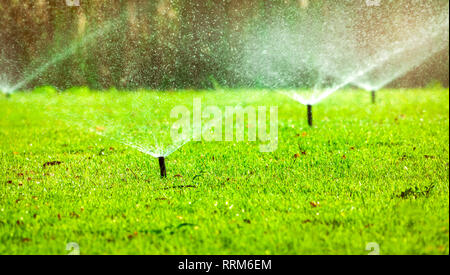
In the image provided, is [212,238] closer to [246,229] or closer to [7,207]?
[246,229]

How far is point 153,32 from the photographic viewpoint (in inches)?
401

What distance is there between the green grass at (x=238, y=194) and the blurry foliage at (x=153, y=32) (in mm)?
2555

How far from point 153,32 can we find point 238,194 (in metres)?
6.52

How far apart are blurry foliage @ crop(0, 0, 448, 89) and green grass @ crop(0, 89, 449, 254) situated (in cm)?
255

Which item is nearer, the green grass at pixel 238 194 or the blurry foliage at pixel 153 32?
the green grass at pixel 238 194

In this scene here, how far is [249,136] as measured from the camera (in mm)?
7297

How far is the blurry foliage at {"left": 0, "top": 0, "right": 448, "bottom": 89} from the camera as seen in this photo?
955cm

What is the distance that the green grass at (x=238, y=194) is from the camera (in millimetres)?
3566

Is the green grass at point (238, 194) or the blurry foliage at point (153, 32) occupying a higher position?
the blurry foliage at point (153, 32)

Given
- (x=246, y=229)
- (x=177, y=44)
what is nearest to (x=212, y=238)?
(x=246, y=229)

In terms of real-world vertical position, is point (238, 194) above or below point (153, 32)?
below

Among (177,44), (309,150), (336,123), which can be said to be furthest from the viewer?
(177,44)

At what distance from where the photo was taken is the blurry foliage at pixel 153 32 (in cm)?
955
